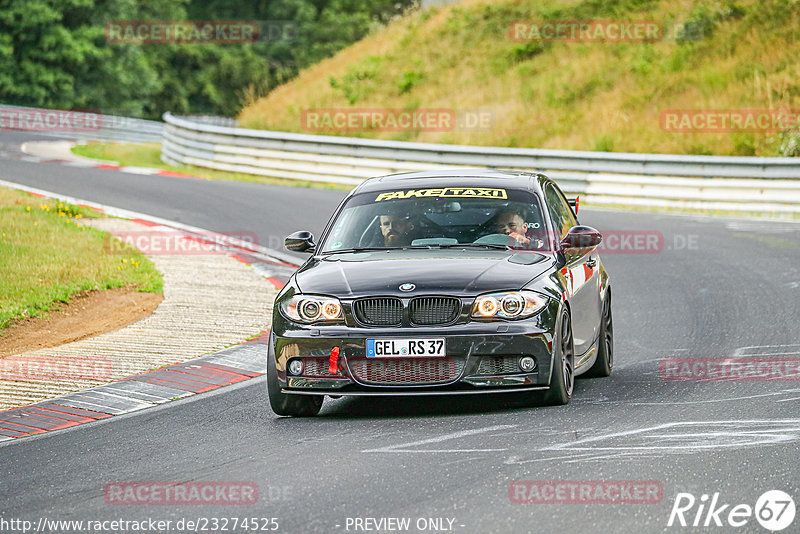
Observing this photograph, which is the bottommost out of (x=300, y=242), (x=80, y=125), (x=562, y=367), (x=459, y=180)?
(x=80, y=125)

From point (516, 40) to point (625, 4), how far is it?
3297 mm

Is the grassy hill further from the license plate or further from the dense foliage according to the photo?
the license plate

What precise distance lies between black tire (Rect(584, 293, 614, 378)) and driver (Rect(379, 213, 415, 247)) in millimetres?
1721

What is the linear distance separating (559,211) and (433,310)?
2.39 m

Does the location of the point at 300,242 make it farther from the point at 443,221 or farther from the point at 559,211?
the point at 559,211

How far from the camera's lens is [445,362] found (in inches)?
314

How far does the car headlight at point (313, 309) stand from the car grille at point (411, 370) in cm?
33

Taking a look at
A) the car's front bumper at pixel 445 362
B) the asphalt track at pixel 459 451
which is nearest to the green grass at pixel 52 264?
the asphalt track at pixel 459 451

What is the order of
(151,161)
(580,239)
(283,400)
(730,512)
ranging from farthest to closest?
1. (151,161)
2. (580,239)
3. (283,400)
4. (730,512)

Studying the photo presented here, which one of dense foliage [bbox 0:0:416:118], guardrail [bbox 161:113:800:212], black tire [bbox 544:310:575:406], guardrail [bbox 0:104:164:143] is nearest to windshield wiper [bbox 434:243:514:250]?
black tire [bbox 544:310:575:406]

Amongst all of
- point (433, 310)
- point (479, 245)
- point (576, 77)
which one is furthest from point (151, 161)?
point (433, 310)

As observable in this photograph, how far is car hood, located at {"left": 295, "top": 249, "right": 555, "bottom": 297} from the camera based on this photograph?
8.12 meters

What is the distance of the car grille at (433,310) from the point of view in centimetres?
804

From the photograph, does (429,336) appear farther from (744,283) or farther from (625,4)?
(625,4)
